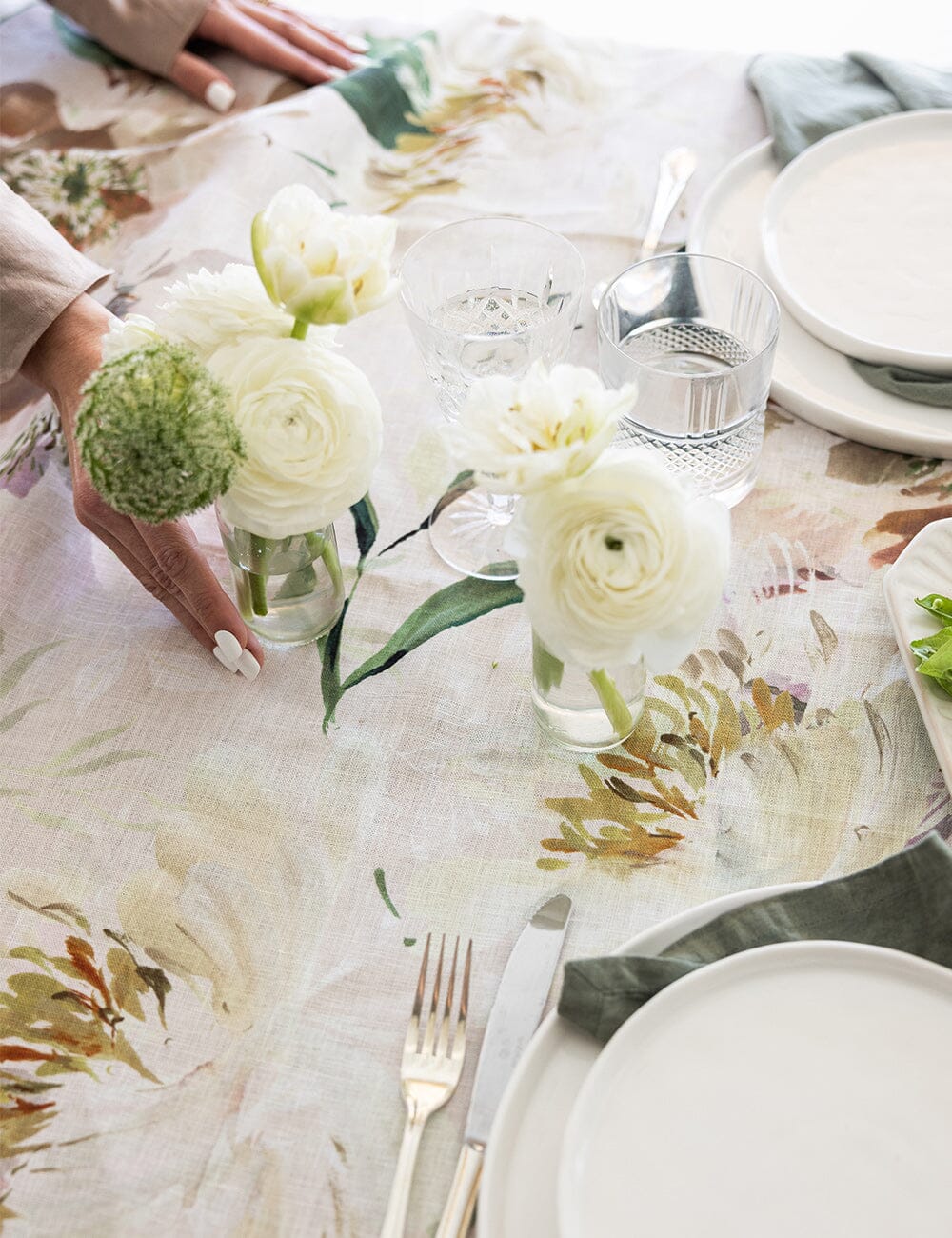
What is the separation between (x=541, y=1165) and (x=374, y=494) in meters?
0.52

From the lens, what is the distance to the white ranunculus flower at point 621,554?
52cm

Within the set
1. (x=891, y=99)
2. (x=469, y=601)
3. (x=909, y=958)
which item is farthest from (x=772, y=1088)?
(x=891, y=99)

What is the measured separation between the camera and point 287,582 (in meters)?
Result: 0.75

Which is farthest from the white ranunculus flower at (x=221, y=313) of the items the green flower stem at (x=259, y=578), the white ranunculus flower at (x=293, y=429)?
the green flower stem at (x=259, y=578)

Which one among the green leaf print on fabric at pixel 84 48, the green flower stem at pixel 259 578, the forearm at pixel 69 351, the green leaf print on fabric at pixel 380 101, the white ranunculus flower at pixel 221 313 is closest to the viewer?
the white ranunculus flower at pixel 221 313

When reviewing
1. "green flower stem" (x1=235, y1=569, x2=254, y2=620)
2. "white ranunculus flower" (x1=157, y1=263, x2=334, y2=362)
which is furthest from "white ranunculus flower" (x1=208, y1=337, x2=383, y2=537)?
"green flower stem" (x1=235, y1=569, x2=254, y2=620)

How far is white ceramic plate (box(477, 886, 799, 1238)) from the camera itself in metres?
0.50

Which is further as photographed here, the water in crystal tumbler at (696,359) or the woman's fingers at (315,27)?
the woman's fingers at (315,27)

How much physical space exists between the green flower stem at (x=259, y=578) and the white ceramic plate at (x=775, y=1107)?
36 cm

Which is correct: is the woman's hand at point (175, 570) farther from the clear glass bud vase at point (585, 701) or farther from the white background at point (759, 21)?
the white background at point (759, 21)

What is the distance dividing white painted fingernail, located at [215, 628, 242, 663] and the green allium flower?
0.19m

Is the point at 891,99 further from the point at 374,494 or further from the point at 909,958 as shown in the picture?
the point at 909,958

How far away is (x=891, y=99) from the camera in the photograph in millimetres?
1084

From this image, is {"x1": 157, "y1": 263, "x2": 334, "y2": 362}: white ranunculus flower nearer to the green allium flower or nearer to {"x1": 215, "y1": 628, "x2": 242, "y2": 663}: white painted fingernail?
the green allium flower
